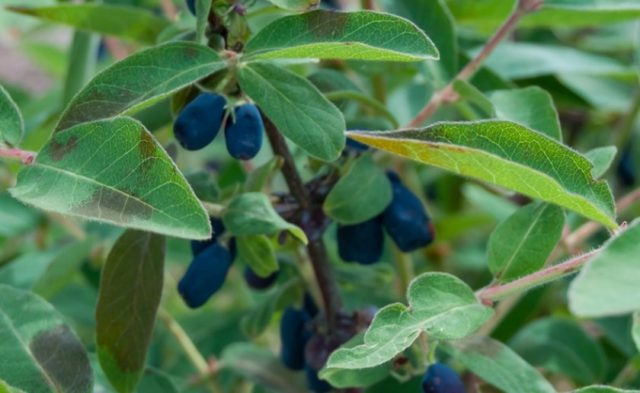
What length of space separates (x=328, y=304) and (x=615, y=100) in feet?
2.62

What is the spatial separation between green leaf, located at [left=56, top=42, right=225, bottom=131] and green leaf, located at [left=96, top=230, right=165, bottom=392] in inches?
6.4

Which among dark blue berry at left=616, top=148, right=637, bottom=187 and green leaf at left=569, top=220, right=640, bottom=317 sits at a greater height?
green leaf at left=569, top=220, right=640, bottom=317

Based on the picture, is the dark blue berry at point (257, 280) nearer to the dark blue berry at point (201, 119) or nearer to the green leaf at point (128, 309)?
the green leaf at point (128, 309)

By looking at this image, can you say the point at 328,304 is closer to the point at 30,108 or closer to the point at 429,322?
the point at 429,322

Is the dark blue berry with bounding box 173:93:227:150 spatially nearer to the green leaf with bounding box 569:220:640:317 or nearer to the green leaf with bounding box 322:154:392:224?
the green leaf with bounding box 322:154:392:224

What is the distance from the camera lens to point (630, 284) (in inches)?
20.6

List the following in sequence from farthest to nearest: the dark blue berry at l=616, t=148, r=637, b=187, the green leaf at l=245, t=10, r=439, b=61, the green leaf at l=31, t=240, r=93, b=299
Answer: the dark blue berry at l=616, t=148, r=637, b=187, the green leaf at l=31, t=240, r=93, b=299, the green leaf at l=245, t=10, r=439, b=61

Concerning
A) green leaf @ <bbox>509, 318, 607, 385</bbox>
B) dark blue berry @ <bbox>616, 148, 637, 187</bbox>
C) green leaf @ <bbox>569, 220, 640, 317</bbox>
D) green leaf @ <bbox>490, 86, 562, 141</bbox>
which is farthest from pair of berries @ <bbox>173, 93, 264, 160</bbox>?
dark blue berry @ <bbox>616, 148, 637, 187</bbox>

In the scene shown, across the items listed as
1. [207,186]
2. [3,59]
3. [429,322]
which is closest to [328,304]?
[207,186]

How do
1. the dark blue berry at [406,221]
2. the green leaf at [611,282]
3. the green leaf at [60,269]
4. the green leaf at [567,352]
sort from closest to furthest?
1. the green leaf at [611,282]
2. the dark blue berry at [406,221]
3. the green leaf at [60,269]
4. the green leaf at [567,352]

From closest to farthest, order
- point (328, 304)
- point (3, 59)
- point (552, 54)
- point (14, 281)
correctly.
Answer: point (328, 304)
point (14, 281)
point (552, 54)
point (3, 59)

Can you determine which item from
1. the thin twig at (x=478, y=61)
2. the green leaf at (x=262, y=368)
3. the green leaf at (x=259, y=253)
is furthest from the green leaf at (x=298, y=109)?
the green leaf at (x=262, y=368)

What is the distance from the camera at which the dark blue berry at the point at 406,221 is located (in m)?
0.94

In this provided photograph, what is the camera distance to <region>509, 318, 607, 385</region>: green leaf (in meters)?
1.30
